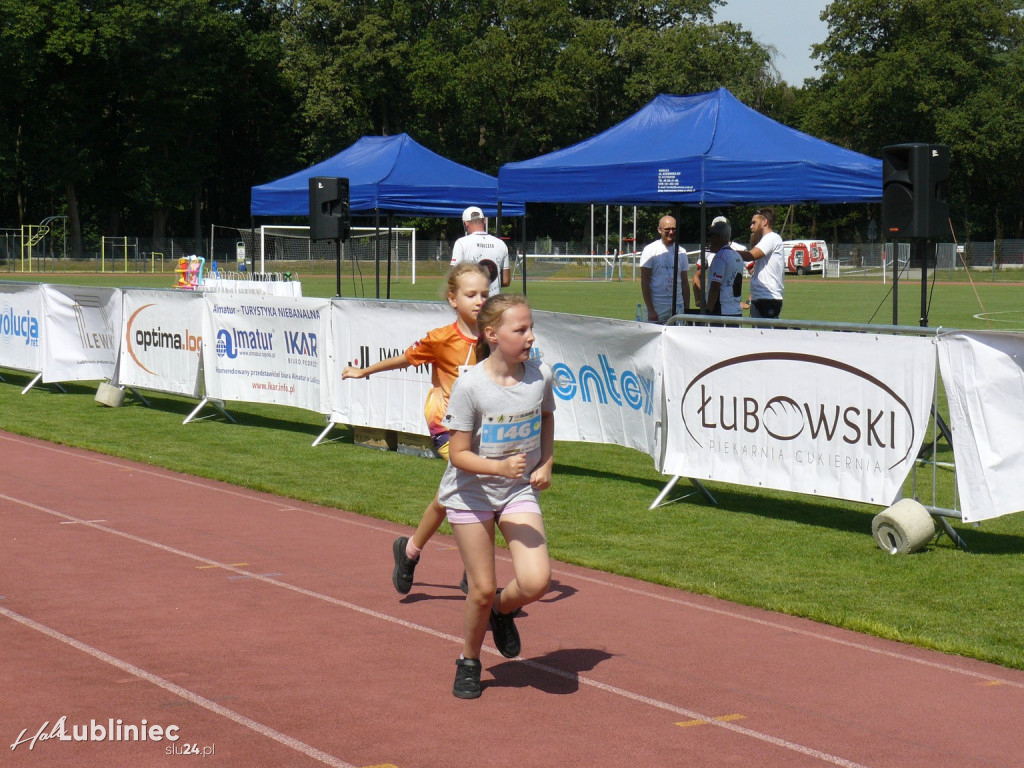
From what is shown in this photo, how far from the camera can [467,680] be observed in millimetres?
5270

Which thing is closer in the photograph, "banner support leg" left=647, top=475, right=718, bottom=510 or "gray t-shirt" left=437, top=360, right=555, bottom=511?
"gray t-shirt" left=437, top=360, right=555, bottom=511

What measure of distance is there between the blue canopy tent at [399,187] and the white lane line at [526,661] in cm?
1122

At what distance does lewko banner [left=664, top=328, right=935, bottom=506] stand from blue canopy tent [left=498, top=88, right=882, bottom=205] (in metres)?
4.32

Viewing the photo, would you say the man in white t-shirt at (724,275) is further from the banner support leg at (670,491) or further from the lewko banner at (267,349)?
the lewko banner at (267,349)

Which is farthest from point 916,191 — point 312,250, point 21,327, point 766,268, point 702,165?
point 312,250

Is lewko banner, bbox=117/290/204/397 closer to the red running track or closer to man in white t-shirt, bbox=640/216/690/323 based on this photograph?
man in white t-shirt, bbox=640/216/690/323

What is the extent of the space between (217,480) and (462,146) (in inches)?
3049

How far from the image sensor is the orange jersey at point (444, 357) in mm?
6883

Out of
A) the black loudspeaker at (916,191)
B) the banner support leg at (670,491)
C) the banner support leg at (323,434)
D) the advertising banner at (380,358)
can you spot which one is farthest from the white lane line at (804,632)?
the banner support leg at (323,434)

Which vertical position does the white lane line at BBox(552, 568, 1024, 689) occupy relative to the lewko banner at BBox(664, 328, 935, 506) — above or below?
below

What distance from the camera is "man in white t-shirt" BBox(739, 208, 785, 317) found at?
13391mm

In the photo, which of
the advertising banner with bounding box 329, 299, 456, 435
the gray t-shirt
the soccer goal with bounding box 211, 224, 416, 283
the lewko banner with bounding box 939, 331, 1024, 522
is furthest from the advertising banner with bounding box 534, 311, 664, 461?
the soccer goal with bounding box 211, 224, 416, 283

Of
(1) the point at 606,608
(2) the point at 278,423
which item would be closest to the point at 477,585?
(1) the point at 606,608

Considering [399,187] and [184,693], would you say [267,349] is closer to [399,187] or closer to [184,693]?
[399,187]
